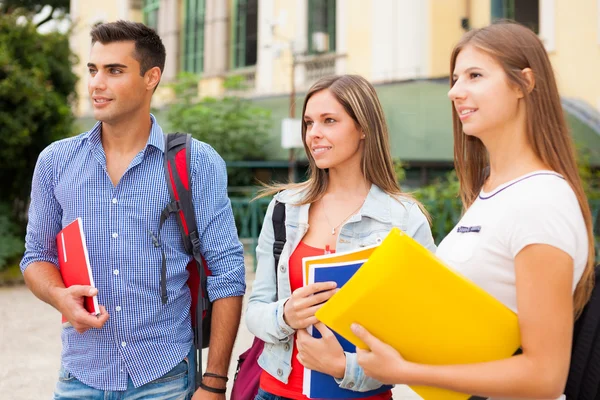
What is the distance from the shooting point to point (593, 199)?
28.7 ft

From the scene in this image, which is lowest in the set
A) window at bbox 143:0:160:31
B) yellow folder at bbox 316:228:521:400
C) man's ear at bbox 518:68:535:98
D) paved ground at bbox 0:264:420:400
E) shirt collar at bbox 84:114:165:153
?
paved ground at bbox 0:264:420:400

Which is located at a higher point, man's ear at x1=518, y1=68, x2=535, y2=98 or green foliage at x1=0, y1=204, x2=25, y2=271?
man's ear at x1=518, y1=68, x2=535, y2=98

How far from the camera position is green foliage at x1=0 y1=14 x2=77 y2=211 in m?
9.52

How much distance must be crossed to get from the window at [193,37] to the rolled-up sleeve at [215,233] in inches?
597

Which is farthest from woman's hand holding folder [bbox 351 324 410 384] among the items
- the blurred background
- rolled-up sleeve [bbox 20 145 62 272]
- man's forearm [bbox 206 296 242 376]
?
the blurred background

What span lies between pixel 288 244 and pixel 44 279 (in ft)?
2.72

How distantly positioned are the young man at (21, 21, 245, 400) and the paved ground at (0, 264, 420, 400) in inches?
121

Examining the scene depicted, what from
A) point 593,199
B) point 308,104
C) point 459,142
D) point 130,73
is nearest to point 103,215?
point 130,73

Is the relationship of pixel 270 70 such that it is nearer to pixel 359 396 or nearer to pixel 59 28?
pixel 59 28

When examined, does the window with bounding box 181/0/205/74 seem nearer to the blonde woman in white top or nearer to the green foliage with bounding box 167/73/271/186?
the green foliage with bounding box 167/73/271/186

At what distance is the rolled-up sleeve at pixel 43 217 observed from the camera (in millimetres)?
2449

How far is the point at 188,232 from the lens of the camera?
2387 millimetres

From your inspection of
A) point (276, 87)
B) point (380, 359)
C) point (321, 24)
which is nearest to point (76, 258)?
point (380, 359)

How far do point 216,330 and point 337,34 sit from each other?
11.7 meters
